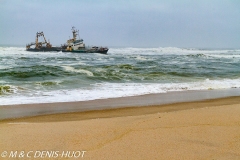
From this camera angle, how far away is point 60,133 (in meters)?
3.14

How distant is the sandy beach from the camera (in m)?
2.48

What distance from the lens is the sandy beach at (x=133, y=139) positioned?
2.48 m

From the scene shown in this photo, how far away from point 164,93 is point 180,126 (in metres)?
4.12

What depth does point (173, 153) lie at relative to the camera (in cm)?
249

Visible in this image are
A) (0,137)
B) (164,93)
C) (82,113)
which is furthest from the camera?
(164,93)

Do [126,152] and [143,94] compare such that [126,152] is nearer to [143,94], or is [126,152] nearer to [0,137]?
[0,137]

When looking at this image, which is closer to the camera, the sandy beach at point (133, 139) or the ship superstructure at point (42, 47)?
the sandy beach at point (133, 139)

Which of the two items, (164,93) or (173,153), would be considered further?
(164,93)

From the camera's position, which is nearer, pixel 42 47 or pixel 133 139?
pixel 133 139

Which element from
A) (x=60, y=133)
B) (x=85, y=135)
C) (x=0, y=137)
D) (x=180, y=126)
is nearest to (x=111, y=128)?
(x=85, y=135)

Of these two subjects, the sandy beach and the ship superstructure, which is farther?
the ship superstructure

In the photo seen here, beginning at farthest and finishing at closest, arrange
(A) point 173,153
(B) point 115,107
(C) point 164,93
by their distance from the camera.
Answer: (C) point 164,93 < (B) point 115,107 < (A) point 173,153

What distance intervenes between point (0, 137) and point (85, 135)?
1106 millimetres

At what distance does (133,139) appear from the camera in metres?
2.87
